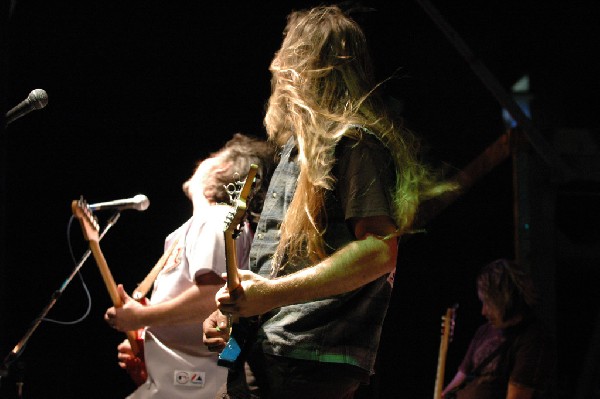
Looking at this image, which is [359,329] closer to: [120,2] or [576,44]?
[120,2]

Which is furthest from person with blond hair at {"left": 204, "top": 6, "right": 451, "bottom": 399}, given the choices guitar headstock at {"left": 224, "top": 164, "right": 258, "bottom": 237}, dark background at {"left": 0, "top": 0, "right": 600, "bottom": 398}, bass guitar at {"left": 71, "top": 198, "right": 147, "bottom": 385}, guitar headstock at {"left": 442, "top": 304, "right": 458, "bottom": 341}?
guitar headstock at {"left": 442, "top": 304, "right": 458, "bottom": 341}

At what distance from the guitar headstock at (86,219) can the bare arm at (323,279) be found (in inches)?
51.9

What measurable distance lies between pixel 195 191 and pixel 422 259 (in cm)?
252

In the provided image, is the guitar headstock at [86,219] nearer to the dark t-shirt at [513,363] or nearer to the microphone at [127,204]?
the microphone at [127,204]

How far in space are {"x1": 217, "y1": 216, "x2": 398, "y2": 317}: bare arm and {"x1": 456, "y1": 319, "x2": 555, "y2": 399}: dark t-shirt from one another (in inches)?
107

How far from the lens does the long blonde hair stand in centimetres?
190

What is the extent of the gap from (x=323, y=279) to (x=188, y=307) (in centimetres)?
117

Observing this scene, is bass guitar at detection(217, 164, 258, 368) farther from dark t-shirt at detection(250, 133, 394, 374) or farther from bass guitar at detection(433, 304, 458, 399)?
bass guitar at detection(433, 304, 458, 399)

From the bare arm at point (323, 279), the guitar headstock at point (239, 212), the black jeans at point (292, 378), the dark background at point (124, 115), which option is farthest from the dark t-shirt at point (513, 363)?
the guitar headstock at point (239, 212)

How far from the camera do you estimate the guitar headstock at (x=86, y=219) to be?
2.93 metres

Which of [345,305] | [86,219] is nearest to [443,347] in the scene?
[86,219]

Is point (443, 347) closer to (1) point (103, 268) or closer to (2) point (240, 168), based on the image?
(2) point (240, 168)

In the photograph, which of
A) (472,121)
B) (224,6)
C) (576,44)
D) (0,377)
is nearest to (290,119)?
(0,377)

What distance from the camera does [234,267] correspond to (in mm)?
1799
